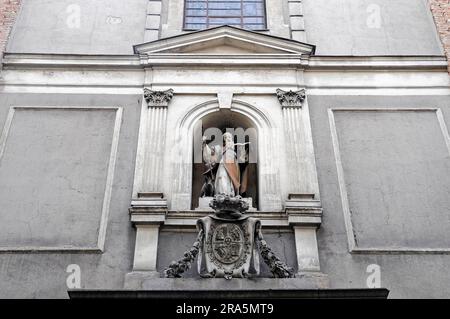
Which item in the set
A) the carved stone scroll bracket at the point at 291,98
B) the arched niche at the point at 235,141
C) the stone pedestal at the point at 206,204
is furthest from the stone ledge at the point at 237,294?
the carved stone scroll bracket at the point at 291,98

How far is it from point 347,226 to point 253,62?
400cm

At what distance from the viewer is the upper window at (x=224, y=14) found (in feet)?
41.9

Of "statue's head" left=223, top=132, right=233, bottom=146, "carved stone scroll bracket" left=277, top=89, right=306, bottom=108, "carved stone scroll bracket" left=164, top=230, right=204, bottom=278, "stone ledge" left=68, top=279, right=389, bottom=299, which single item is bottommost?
"stone ledge" left=68, top=279, right=389, bottom=299

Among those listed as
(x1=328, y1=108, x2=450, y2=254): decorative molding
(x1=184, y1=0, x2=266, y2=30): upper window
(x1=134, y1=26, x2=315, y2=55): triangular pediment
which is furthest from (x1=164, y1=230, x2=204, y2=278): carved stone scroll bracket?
(x1=184, y1=0, x2=266, y2=30): upper window

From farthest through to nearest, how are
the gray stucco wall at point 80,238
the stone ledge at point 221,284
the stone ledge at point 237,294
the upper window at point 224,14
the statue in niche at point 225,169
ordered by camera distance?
the upper window at point 224,14, the statue in niche at point 225,169, the gray stucco wall at point 80,238, the stone ledge at point 221,284, the stone ledge at point 237,294

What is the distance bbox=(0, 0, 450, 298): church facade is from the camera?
8992 mm

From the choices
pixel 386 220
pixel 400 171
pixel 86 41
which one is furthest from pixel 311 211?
pixel 86 41

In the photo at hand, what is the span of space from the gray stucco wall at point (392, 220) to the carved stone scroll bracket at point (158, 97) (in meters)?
2.79

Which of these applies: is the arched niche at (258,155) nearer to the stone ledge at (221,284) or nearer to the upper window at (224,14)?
the stone ledge at (221,284)

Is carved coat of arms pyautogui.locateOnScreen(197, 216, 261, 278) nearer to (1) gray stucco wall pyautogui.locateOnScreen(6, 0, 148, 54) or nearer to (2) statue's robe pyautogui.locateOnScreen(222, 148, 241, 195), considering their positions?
(2) statue's robe pyautogui.locateOnScreen(222, 148, 241, 195)

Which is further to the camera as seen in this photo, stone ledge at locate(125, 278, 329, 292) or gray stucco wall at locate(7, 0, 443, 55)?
gray stucco wall at locate(7, 0, 443, 55)

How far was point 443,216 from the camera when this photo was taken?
9609mm

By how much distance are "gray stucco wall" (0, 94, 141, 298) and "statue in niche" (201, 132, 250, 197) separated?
4.49 feet

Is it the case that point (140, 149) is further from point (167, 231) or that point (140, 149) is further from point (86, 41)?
point (86, 41)
